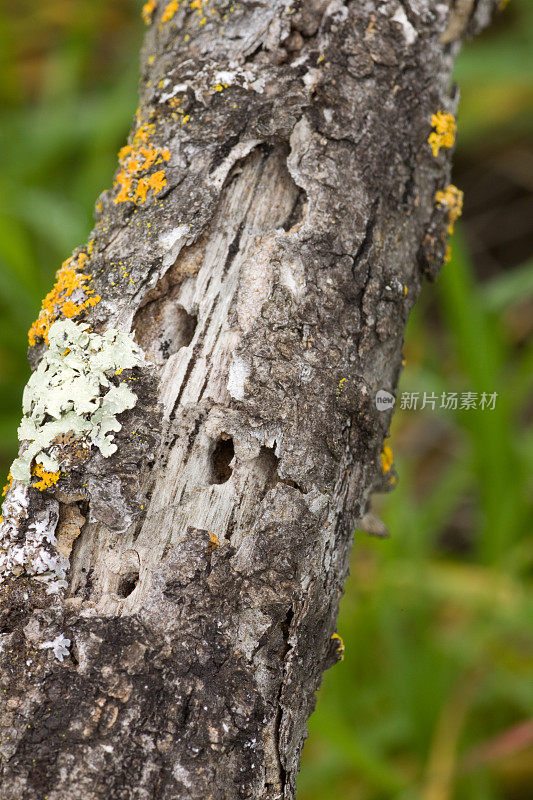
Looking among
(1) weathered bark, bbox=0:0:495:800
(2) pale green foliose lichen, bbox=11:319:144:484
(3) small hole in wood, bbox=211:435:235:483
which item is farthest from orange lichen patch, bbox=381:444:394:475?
(2) pale green foliose lichen, bbox=11:319:144:484

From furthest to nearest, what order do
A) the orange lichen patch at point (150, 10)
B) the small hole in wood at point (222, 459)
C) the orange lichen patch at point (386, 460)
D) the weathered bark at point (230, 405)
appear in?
the orange lichen patch at point (150, 10) < the orange lichen patch at point (386, 460) < the small hole in wood at point (222, 459) < the weathered bark at point (230, 405)

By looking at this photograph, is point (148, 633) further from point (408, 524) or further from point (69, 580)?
point (408, 524)

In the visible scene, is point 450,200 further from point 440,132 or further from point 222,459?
point 222,459

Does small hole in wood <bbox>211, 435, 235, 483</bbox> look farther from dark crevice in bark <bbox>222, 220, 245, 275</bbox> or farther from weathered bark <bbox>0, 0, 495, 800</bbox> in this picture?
dark crevice in bark <bbox>222, 220, 245, 275</bbox>

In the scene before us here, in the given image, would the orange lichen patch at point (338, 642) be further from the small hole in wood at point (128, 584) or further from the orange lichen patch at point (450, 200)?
the orange lichen patch at point (450, 200)

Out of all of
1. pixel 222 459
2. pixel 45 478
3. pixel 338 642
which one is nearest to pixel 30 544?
pixel 45 478

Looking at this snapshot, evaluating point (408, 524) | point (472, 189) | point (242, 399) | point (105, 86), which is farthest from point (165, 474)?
point (105, 86)

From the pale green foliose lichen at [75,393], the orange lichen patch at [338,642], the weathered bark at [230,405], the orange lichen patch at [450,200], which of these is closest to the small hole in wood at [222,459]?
the weathered bark at [230,405]
